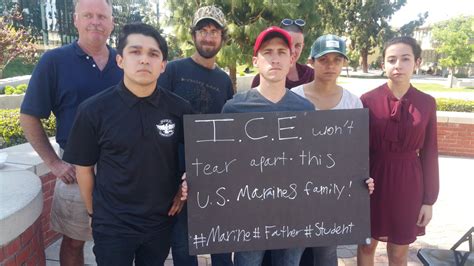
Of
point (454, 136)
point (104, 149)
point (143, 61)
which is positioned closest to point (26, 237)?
point (104, 149)

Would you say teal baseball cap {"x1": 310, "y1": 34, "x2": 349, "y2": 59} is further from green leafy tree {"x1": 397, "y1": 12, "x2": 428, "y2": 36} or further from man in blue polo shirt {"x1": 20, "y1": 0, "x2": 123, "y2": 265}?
green leafy tree {"x1": 397, "y1": 12, "x2": 428, "y2": 36}

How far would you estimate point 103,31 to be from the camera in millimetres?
2783

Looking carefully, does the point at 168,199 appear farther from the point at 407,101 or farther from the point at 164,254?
the point at 407,101

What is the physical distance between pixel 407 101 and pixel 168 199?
168 centimetres

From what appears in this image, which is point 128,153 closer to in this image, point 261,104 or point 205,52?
point 261,104

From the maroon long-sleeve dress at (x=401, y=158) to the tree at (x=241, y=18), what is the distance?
6.83m

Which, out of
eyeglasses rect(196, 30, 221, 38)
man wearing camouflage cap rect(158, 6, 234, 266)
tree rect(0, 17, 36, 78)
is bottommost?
man wearing camouflage cap rect(158, 6, 234, 266)

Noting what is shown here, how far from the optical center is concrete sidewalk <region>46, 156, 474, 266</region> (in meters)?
3.69

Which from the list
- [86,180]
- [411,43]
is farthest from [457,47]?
[86,180]

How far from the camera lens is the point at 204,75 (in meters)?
2.87

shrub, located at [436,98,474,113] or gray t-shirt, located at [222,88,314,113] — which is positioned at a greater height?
gray t-shirt, located at [222,88,314,113]

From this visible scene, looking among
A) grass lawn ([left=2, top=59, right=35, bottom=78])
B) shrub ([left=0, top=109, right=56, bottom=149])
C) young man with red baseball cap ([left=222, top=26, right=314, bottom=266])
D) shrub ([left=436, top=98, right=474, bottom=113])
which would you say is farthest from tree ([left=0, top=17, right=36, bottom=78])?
young man with red baseball cap ([left=222, top=26, right=314, bottom=266])

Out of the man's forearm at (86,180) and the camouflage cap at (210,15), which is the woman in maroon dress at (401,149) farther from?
the man's forearm at (86,180)

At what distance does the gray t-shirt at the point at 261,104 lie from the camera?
7.54 ft
